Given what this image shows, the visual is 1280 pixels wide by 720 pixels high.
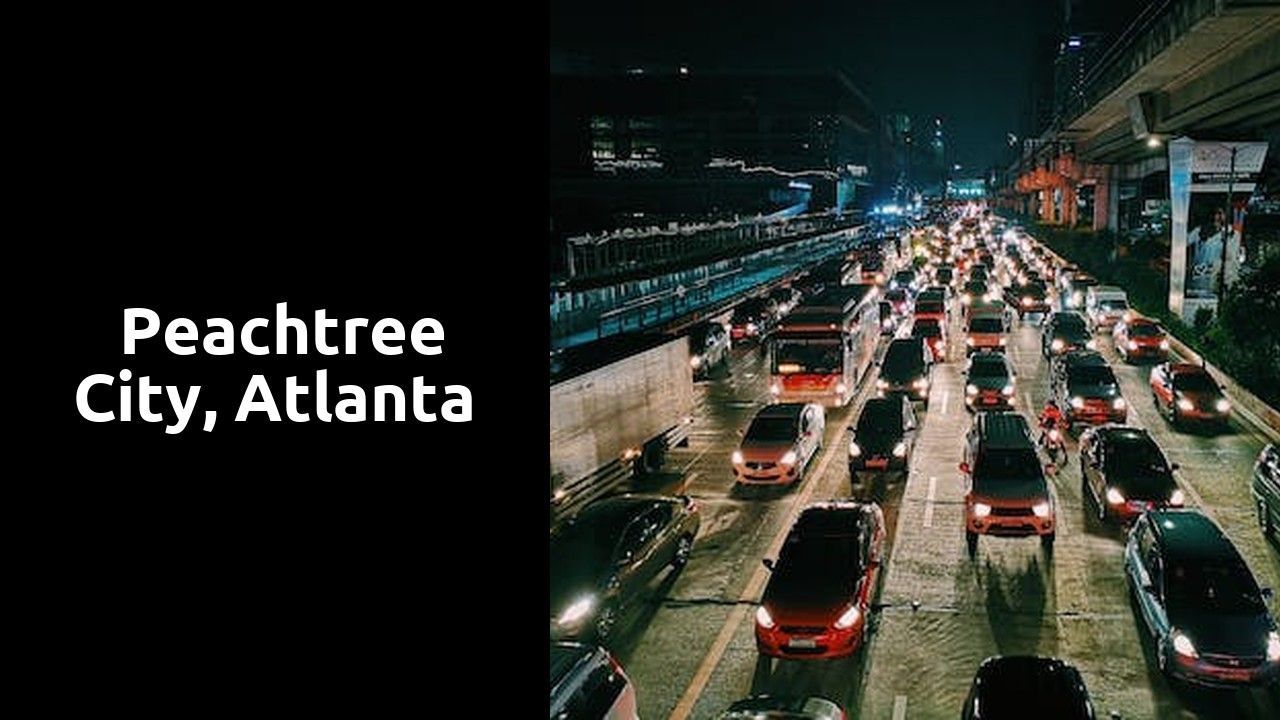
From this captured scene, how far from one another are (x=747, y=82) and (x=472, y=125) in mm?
143825

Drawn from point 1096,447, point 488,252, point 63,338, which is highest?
point 488,252

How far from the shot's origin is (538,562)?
6887mm

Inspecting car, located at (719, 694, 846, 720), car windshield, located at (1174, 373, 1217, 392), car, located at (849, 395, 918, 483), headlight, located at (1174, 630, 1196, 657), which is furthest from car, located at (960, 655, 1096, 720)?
car windshield, located at (1174, 373, 1217, 392)

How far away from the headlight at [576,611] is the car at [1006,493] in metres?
6.84

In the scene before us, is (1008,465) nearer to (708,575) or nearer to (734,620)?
(708,575)

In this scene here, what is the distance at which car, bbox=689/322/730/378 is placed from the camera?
36094mm

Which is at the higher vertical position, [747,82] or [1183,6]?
[747,82]

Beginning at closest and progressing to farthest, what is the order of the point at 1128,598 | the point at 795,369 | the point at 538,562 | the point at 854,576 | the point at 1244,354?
the point at 538,562, the point at 854,576, the point at 1128,598, the point at 795,369, the point at 1244,354

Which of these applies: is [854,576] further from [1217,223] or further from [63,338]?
[1217,223]

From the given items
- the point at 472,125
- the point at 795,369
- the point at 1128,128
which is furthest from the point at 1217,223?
the point at 472,125

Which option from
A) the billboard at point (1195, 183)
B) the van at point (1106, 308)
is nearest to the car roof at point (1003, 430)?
the van at point (1106, 308)

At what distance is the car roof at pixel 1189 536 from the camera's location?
13.1m

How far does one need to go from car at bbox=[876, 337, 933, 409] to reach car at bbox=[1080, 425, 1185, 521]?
925cm

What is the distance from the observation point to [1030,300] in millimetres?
50719
